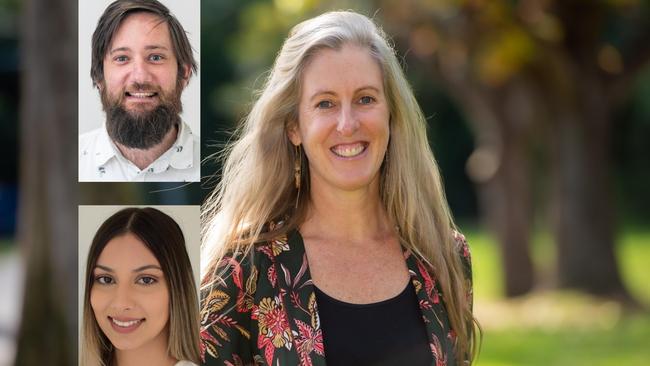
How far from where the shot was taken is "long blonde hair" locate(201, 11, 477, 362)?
289 cm

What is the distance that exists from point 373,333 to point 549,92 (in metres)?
11.7

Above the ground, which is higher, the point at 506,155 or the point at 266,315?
the point at 506,155

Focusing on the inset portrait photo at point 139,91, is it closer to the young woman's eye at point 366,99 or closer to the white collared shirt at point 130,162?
the white collared shirt at point 130,162

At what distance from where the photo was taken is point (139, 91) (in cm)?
243

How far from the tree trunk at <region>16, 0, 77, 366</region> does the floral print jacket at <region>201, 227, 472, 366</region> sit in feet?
17.0

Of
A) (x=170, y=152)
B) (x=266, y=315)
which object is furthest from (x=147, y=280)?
(x=266, y=315)

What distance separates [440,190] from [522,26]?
9550mm

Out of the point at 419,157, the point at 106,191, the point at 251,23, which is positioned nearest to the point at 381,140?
the point at 419,157

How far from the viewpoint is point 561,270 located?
1405 cm

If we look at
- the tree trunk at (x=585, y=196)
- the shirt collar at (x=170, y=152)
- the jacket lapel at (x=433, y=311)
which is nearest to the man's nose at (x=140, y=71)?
the shirt collar at (x=170, y=152)

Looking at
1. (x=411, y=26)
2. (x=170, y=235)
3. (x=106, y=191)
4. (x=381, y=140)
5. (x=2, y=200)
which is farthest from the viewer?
(x=2, y=200)

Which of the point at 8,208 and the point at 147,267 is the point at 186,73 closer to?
the point at 147,267

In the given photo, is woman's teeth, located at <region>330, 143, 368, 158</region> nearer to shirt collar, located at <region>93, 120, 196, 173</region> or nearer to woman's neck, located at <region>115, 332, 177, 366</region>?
shirt collar, located at <region>93, 120, 196, 173</region>

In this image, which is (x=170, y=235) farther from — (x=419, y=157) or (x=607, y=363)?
(x=607, y=363)
